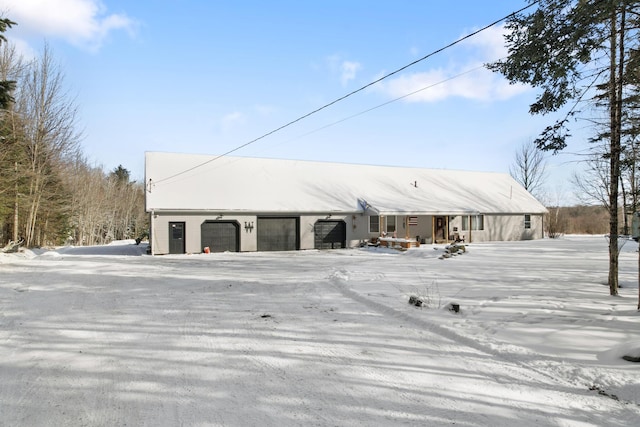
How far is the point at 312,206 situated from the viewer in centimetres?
2294

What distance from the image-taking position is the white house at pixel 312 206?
20.7 meters

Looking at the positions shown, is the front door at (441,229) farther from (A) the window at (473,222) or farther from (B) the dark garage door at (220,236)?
(B) the dark garage door at (220,236)

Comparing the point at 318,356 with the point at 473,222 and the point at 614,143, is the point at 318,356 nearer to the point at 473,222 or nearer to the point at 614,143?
the point at 614,143

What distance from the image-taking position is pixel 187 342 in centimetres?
517

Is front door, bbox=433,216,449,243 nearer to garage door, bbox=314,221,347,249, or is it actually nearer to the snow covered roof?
the snow covered roof

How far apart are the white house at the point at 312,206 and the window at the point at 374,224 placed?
7 centimetres

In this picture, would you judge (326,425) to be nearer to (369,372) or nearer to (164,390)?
(369,372)

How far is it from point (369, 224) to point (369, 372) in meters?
20.5

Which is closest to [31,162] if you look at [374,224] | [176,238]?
[176,238]

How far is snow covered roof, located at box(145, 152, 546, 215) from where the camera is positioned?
2161 cm

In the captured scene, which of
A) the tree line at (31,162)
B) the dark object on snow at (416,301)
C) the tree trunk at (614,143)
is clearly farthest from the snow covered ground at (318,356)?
the tree line at (31,162)

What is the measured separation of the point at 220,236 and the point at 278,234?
11.5 ft

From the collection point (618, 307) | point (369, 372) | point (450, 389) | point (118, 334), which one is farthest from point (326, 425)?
point (618, 307)

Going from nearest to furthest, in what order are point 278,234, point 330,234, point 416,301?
point 416,301, point 278,234, point 330,234
